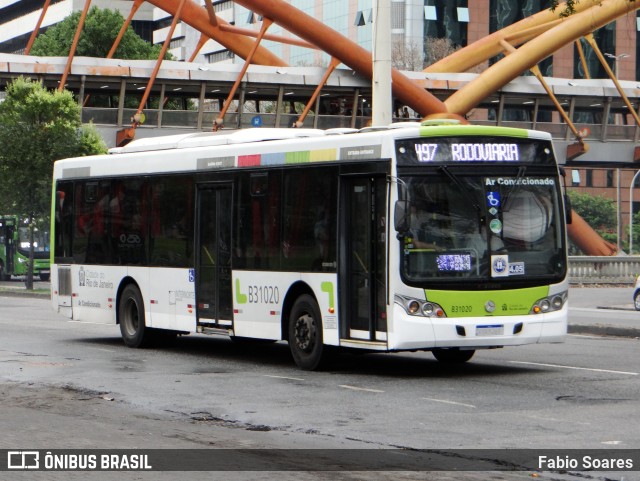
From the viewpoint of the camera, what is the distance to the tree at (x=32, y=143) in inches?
2007

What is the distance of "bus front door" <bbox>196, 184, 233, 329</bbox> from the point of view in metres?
19.3

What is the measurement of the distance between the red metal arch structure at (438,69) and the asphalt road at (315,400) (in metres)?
44.1

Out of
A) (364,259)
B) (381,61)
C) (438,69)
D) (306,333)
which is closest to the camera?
(364,259)

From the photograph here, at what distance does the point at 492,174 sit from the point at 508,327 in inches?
70.6

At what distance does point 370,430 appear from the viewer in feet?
39.2

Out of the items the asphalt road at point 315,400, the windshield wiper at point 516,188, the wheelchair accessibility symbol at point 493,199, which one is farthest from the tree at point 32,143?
the wheelchair accessibility symbol at point 493,199

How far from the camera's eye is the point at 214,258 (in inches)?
772

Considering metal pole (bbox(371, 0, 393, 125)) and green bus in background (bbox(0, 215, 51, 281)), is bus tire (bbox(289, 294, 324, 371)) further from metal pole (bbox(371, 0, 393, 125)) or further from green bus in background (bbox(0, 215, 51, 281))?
green bus in background (bbox(0, 215, 51, 281))

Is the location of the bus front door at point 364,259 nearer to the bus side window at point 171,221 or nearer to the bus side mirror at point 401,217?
the bus side mirror at point 401,217

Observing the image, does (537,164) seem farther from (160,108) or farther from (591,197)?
(591,197)

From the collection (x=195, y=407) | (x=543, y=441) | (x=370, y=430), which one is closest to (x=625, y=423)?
(x=543, y=441)

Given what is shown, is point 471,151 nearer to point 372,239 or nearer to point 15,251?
point 372,239

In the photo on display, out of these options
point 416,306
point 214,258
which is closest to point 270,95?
point 214,258

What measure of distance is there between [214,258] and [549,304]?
5155 mm
